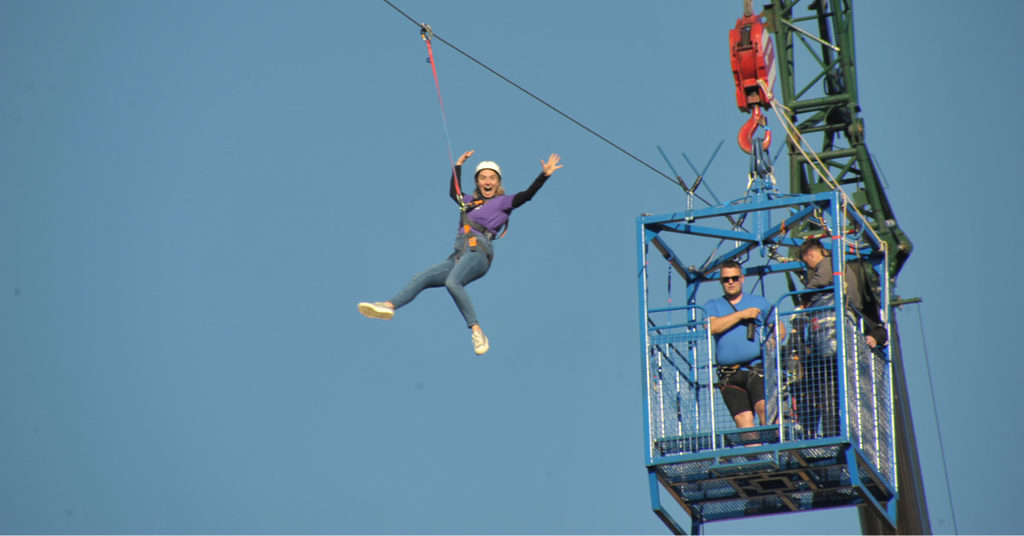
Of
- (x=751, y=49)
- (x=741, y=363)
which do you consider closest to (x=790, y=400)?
(x=741, y=363)

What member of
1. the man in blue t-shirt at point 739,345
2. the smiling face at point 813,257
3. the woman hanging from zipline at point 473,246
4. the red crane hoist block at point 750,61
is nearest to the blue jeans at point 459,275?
the woman hanging from zipline at point 473,246

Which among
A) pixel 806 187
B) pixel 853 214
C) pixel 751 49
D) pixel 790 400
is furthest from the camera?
pixel 806 187

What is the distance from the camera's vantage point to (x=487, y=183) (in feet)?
64.2

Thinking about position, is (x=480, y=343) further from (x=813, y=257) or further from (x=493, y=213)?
(x=813, y=257)

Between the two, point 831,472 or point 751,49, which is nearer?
point 831,472

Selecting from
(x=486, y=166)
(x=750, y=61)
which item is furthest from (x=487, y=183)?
(x=750, y=61)

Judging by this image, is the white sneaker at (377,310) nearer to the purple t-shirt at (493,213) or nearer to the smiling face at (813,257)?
the purple t-shirt at (493,213)

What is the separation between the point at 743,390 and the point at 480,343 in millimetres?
2688

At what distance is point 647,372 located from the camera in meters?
18.6

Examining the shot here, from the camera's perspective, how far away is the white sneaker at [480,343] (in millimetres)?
18352

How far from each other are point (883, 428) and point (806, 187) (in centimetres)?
806

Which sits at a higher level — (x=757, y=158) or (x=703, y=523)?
(x=757, y=158)

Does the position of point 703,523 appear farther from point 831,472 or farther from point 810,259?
point 810,259

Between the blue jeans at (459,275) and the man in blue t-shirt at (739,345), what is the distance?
2.42m
